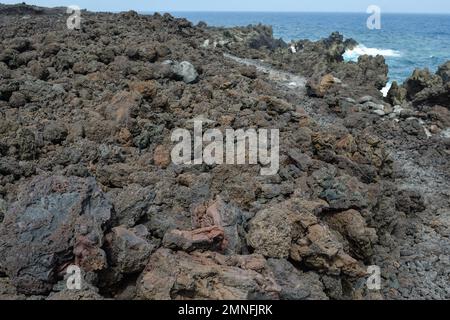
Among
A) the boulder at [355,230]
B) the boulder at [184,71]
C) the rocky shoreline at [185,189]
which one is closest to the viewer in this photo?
the rocky shoreline at [185,189]

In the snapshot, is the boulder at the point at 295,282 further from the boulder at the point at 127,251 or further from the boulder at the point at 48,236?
the boulder at the point at 48,236

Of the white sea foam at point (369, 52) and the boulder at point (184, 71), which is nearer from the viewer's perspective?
the boulder at point (184, 71)

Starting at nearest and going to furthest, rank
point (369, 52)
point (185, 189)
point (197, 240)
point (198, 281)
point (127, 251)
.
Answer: point (198, 281) < point (127, 251) < point (197, 240) < point (185, 189) < point (369, 52)

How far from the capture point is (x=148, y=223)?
6.12 metres

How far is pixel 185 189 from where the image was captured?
23.8ft

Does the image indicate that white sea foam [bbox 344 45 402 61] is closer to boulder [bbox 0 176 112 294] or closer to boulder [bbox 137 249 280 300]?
boulder [bbox 137 249 280 300]

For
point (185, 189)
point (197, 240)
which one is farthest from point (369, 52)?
point (197, 240)

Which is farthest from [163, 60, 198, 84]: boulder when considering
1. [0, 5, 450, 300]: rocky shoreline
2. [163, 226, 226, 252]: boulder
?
[163, 226, 226, 252]: boulder

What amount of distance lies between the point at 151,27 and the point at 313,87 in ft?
22.9

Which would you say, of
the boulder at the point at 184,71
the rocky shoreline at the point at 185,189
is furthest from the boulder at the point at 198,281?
the boulder at the point at 184,71

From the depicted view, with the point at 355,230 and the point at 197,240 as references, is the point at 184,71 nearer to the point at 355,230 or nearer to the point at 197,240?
the point at 355,230

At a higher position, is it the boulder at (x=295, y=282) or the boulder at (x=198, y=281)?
the boulder at (x=198, y=281)

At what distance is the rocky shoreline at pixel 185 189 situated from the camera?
4.95 metres

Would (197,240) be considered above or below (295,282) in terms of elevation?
above
